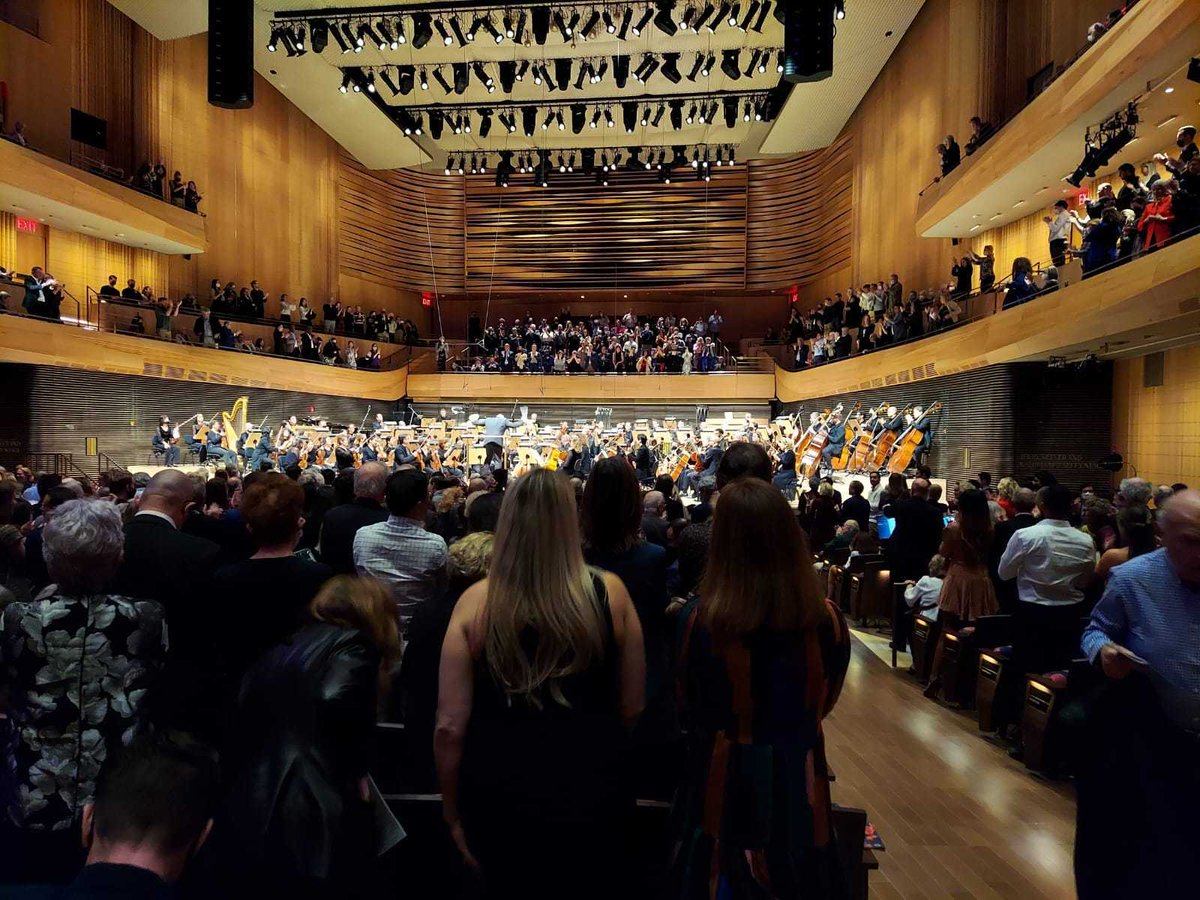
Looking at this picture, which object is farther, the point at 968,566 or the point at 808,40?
the point at 808,40

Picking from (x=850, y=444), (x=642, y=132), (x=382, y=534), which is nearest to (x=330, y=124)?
(x=642, y=132)

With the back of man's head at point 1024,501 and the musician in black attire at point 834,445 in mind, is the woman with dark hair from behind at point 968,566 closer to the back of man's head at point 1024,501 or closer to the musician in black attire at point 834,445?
the back of man's head at point 1024,501

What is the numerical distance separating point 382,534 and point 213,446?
48.0 ft

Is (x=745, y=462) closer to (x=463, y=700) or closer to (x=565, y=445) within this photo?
(x=463, y=700)

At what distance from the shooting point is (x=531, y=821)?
166 cm

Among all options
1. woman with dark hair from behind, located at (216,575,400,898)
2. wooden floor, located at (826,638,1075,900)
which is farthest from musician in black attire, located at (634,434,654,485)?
woman with dark hair from behind, located at (216,575,400,898)

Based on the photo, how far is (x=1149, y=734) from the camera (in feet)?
A: 7.17

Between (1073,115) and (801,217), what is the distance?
15.6 metres

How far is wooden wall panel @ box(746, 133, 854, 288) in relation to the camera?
22.9 metres

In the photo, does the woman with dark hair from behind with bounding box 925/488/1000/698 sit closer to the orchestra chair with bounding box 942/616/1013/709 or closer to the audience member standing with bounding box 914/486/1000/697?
the audience member standing with bounding box 914/486/1000/697

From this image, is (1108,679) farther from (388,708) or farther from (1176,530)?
(388,708)

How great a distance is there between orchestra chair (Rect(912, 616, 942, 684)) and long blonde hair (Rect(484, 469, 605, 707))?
4.61 metres

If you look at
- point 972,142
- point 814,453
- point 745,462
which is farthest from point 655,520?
point 972,142

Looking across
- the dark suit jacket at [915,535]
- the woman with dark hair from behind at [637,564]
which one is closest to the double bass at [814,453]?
the dark suit jacket at [915,535]
